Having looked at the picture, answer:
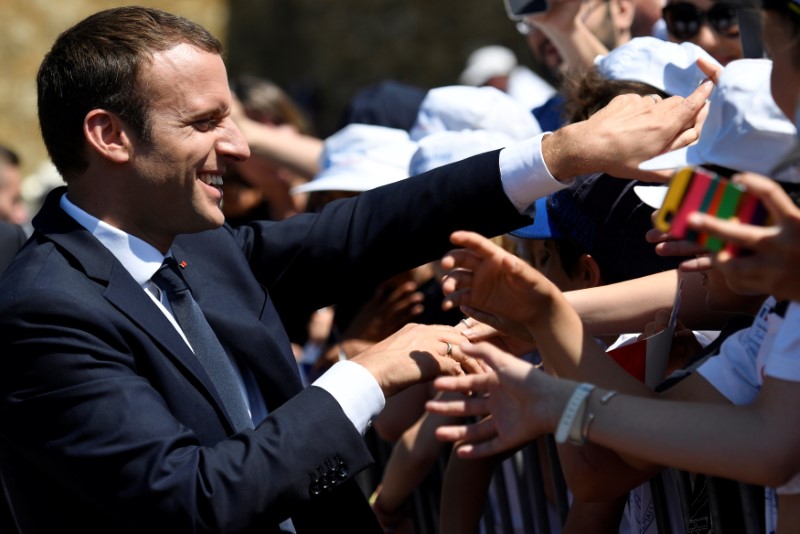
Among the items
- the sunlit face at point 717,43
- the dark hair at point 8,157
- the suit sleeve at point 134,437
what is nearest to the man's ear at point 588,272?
the suit sleeve at point 134,437

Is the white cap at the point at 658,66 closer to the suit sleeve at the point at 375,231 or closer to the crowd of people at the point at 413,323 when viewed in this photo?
the crowd of people at the point at 413,323

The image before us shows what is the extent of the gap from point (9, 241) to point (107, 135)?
126cm

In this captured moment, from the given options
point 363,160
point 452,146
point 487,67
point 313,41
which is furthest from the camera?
point 313,41

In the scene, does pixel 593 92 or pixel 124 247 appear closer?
pixel 124 247

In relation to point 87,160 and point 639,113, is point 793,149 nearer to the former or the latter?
point 639,113

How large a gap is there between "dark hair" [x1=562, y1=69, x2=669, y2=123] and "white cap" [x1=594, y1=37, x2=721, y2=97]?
2 centimetres

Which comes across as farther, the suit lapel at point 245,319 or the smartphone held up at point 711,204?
the suit lapel at point 245,319

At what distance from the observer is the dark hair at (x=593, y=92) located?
10.4ft

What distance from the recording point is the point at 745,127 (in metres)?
2.10

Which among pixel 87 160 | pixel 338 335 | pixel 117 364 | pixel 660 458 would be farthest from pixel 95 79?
pixel 338 335

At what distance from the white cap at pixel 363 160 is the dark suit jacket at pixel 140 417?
1458 mm

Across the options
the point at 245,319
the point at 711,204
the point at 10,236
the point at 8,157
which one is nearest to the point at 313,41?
the point at 8,157

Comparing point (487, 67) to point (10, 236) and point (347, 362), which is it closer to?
point (10, 236)

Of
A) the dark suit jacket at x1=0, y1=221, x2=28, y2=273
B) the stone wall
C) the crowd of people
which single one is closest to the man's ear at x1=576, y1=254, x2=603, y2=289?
the crowd of people
